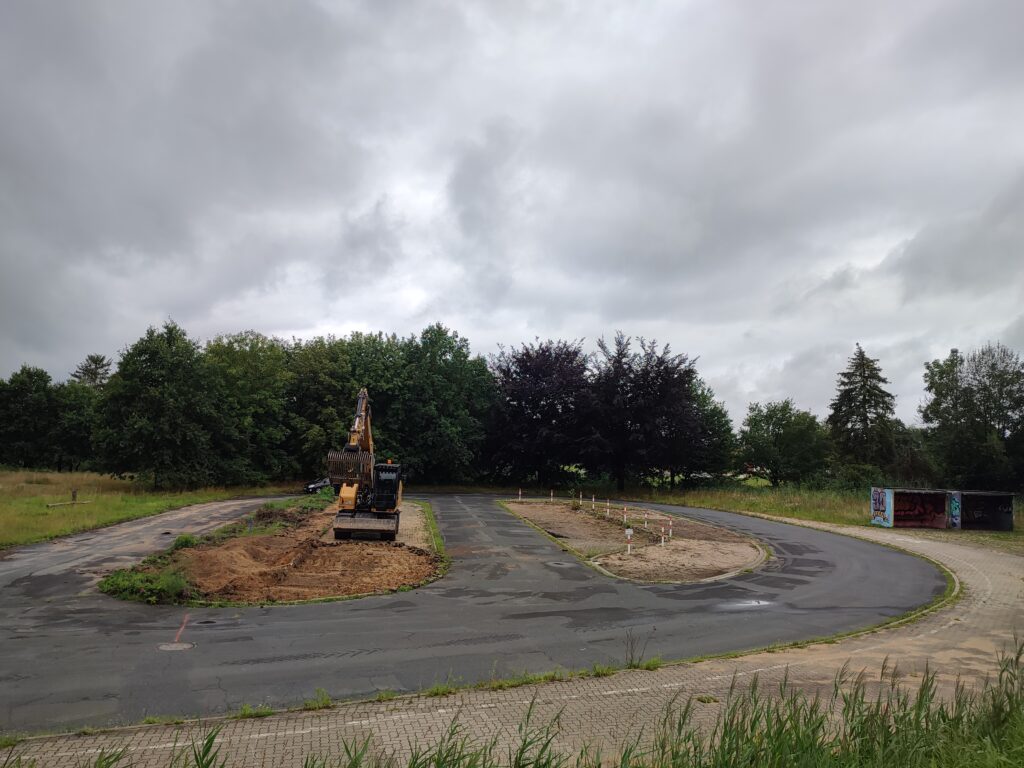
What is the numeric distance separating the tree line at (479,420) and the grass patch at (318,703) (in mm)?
40830

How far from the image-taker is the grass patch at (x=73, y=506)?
2333cm

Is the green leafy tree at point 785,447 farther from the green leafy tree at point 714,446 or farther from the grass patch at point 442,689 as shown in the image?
the grass patch at point 442,689

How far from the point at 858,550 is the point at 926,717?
24420mm

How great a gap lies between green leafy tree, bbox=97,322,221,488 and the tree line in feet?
0.32

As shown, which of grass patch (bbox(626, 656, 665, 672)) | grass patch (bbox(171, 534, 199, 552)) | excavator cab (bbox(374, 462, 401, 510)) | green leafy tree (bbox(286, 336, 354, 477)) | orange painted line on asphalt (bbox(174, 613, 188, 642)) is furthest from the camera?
green leafy tree (bbox(286, 336, 354, 477))

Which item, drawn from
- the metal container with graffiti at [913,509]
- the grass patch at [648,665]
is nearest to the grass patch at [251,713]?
the grass patch at [648,665]

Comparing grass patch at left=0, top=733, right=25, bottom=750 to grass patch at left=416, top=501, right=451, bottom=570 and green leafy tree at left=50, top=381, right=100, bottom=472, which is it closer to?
grass patch at left=416, top=501, right=451, bottom=570

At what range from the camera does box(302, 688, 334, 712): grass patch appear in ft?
26.0

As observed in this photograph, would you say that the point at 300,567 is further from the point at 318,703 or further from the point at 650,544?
the point at 650,544

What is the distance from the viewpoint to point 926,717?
188 inches

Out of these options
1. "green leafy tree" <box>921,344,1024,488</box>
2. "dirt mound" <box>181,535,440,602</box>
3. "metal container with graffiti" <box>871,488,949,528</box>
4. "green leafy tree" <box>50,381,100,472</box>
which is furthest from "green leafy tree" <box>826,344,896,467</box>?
"green leafy tree" <box>50,381,100,472</box>

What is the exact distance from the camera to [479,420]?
60062 millimetres

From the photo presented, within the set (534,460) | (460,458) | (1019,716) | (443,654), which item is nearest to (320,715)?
(443,654)

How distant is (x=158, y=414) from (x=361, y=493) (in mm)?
27894
